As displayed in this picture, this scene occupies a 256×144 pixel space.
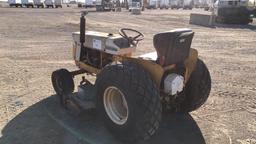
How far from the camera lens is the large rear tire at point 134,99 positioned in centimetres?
436

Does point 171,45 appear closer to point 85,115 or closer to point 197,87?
point 197,87

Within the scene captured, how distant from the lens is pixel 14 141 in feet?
16.0

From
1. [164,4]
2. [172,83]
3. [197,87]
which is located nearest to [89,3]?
[164,4]

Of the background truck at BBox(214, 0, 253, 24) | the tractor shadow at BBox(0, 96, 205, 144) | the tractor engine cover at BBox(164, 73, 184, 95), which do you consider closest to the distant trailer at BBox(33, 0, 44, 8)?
the background truck at BBox(214, 0, 253, 24)

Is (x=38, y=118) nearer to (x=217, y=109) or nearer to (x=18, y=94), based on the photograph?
(x=18, y=94)

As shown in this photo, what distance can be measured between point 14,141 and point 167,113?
2409 millimetres

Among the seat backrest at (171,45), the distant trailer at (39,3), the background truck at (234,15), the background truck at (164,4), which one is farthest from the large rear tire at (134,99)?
the background truck at (164,4)

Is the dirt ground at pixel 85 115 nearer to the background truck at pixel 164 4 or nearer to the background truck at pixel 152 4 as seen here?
the background truck at pixel 152 4

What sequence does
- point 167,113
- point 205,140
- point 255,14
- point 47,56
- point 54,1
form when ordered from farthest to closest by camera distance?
point 54,1 → point 255,14 → point 47,56 → point 167,113 → point 205,140

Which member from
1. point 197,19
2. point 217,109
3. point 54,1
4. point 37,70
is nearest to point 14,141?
point 217,109

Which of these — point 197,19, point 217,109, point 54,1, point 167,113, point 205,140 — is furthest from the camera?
point 54,1

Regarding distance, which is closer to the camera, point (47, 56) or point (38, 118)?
point (38, 118)

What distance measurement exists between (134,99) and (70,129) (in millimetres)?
1382

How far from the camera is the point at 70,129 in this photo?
528cm
